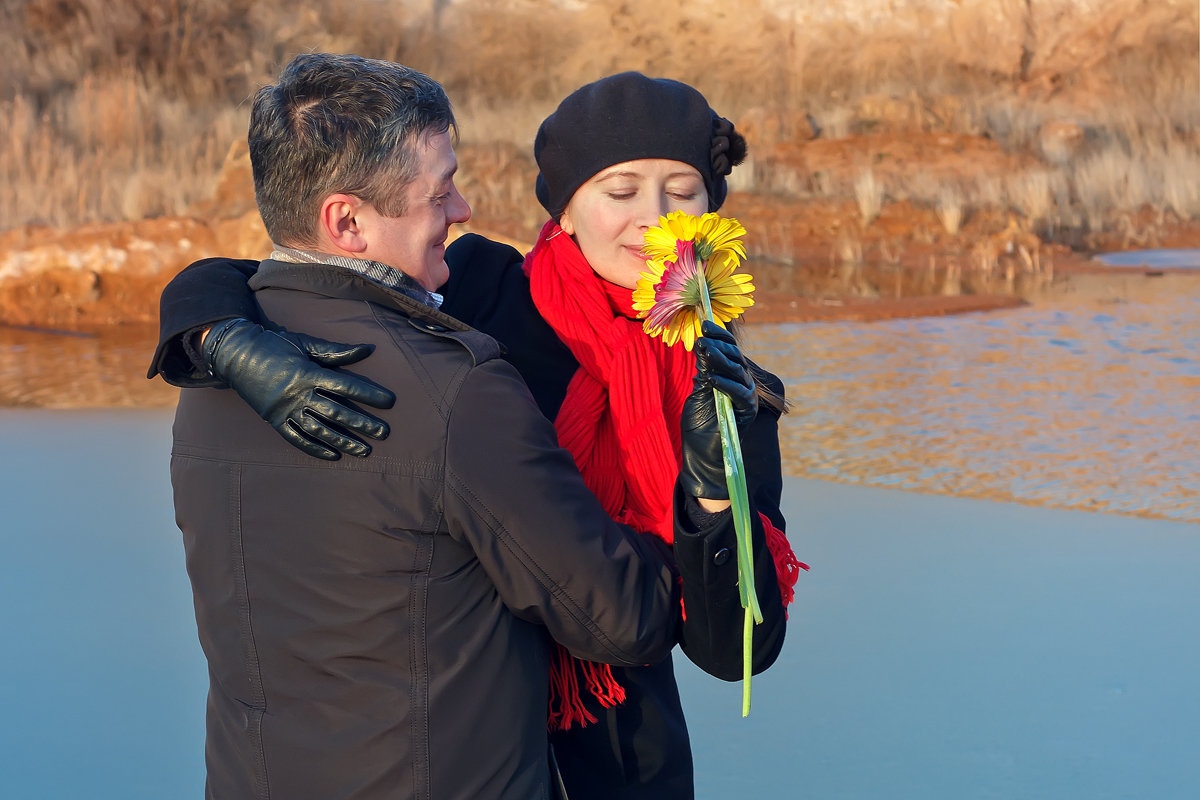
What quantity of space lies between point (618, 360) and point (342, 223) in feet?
1.47

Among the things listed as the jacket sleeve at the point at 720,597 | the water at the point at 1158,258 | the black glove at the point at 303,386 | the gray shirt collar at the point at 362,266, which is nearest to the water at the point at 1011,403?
the water at the point at 1158,258

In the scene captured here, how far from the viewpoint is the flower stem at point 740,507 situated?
1.35 metres

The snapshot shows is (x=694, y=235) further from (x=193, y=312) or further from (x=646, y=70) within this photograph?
(x=646, y=70)

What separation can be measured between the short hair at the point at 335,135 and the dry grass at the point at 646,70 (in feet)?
27.3

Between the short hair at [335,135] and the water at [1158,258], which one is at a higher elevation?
the short hair at [335,135]

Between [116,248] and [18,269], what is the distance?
595 mm

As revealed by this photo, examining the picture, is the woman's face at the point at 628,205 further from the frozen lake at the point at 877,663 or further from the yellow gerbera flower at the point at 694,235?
the frozen lake at the point at 877,663

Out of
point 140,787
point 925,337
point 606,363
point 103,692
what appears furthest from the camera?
point 925,337

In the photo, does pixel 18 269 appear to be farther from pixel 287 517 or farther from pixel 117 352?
pixel 287 517

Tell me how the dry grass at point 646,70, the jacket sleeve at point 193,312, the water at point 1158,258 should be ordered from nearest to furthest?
the jacket sleeve at point 193,312 < the water at point 1158,258 < the dry grass at point 646,70

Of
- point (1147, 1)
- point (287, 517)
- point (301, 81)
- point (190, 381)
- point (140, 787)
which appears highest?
point (1147, 1)

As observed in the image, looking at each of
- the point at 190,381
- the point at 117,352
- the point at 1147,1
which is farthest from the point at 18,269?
the point at 1147,1

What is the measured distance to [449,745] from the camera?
52.3 inches

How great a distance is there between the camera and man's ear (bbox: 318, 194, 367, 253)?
1.41m
